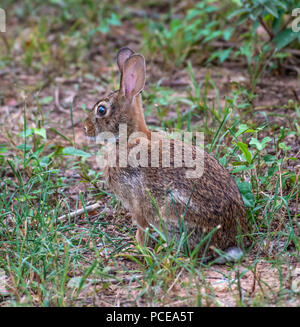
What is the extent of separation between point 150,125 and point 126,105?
152 centimetres

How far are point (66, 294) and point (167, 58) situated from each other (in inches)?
156

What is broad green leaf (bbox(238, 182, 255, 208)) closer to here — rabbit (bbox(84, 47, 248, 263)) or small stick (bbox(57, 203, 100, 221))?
rabbit (bbox(84, 47, 248, 263))

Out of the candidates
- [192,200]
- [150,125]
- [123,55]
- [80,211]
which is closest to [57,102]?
[150,125]

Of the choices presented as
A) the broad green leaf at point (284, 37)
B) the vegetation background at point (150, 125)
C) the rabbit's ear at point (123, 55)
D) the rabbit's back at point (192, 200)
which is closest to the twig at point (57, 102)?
the vegetation background at point (150, 125)

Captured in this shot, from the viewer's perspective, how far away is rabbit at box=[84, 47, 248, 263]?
3.79 m

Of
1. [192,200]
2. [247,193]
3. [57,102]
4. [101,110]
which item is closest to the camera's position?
[192,200]

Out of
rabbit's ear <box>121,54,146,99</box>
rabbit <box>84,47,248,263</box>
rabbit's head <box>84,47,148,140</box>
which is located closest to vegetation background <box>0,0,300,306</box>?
rabbit <box>84,47,248,263</box>

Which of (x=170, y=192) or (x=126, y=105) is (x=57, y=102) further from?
(x=170, y=192)

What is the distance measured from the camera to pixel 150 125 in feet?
19.1

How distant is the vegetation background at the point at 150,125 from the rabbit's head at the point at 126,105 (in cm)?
38

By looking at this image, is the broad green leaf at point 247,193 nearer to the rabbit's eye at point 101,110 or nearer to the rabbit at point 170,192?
the rabbit at point 170,192
